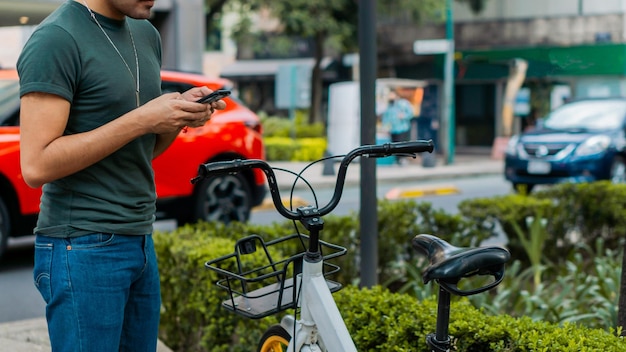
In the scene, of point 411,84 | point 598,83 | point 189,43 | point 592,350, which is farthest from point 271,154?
point 592,350

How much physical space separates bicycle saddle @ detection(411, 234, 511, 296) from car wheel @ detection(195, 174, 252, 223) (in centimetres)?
689

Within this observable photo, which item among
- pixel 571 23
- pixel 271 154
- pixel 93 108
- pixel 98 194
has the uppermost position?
pixel 571 23

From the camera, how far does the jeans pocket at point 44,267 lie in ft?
7.62

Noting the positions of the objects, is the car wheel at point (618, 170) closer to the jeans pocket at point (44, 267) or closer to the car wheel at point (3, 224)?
the car wheel at point (3, 224)

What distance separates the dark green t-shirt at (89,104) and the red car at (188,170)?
5.49m

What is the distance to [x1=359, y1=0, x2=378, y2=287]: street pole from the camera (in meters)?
4.50

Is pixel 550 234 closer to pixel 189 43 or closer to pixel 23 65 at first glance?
pixel 23 65

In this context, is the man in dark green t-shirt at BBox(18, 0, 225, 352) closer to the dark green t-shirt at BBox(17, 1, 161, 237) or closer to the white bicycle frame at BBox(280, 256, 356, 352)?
the dark green t-shirt at BBox(17, 1, 161, 237)

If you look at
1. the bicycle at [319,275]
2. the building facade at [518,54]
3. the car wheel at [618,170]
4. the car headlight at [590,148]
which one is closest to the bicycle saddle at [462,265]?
the bicycle at [319,275]

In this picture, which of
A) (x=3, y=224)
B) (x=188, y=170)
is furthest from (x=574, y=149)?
(x=3, y=224)

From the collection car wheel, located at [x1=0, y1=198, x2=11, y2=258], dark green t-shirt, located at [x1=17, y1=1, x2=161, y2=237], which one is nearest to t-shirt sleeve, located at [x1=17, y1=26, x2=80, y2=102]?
dark green t-shirt, located at [x1=17, y1=1, x2=161, y2=237]

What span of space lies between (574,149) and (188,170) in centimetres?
752

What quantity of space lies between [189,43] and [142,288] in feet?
37.7

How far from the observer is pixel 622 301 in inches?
144
